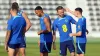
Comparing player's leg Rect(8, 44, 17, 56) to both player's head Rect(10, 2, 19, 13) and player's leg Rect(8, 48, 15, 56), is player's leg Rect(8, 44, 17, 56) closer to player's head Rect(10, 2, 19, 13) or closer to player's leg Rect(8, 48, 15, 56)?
player's leg Rect(8, 48, 15, 56)

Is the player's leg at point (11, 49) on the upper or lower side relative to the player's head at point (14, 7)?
lower

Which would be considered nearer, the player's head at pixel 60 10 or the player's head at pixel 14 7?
the player's head at pixel 14 7

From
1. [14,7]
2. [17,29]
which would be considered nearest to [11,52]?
[17,29]

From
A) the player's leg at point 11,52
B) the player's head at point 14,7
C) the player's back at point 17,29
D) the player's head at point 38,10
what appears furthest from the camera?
the player's head at point 38,10

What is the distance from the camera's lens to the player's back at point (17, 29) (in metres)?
10.8

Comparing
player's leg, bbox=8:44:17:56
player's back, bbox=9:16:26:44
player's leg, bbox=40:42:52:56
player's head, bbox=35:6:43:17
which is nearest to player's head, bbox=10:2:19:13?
player's back, bbox=9:16:26:44

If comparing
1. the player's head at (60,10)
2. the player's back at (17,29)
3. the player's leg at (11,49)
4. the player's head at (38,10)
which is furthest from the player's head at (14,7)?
the player's head at (60,10)

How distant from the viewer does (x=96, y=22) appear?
43031 millimetres

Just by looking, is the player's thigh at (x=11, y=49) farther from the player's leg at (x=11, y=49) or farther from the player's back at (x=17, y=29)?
the player's back at (x=17, y=29)

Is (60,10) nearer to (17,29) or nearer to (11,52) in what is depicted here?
(17,29)

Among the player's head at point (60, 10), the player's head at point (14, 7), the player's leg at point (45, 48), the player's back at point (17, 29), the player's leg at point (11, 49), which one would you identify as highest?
the player's head at point (14, 7)

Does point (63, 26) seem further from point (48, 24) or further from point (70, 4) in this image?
point (70, 4)

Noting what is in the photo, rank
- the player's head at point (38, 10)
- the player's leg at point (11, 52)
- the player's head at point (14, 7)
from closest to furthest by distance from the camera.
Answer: the player's head at point (14, 7)
the player's leg at point (11, 52)
the player's head at point (38, 10)

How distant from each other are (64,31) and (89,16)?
30.7 m
